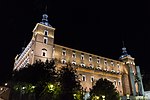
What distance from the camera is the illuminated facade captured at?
156 feet

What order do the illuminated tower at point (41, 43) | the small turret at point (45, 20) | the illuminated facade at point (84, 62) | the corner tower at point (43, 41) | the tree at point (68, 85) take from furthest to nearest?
the small turret at point (45, 20)
the illuminated facade at point (84, 62)
the corner tower at point (43, 41)
the illuminated tower at point (41, 43)
the tree at point (68, 85)

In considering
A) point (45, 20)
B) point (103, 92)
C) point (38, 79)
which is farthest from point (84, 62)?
point (38, 79)

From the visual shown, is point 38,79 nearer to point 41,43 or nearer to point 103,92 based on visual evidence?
point 103,92

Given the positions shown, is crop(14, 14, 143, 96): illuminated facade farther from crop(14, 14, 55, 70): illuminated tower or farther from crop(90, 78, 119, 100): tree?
crop(90, 78, 119, 100): tree

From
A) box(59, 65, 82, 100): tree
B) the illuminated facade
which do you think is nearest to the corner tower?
the illuminated facade

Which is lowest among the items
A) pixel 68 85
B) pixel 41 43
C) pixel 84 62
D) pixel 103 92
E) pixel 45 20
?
pixel 103 92

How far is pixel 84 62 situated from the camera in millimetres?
54844

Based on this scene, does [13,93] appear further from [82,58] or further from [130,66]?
[130,66]

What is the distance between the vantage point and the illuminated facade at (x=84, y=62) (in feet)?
156

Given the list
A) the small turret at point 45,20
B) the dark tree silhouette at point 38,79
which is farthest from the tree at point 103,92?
the small turret at point 45,20

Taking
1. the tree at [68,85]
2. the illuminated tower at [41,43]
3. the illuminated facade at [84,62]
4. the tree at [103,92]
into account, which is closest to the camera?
the tree at [68,85]

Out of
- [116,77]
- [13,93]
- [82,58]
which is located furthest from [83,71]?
[13,93]

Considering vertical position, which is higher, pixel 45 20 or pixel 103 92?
pixel 45 20

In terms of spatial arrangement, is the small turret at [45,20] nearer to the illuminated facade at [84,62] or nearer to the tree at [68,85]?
the illuminated facade at [84,62]
